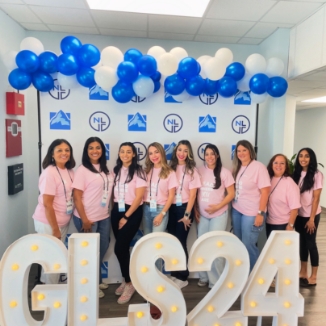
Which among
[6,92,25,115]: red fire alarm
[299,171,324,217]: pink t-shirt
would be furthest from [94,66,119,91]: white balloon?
[299,171,324,217]: pink t-shirt

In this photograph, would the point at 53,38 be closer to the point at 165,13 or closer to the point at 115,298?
the point at 165,13

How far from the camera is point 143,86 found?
2555mm

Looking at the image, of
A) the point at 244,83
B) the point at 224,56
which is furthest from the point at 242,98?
the point at 224,56

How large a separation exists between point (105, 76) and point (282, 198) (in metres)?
2.05

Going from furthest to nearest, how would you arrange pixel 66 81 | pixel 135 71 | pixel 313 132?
pixel 313 132 → pixel 66 81 → pixel 135 71

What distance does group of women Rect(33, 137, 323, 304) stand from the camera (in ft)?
8.52

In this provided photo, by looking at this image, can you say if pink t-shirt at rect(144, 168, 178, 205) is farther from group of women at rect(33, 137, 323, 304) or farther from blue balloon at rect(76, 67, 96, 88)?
blue balloon at rect(76, 67, 96, 88)

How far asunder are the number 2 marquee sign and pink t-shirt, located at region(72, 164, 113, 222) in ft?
3.37

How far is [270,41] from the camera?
11.0 ft

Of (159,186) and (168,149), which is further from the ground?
(168,149)

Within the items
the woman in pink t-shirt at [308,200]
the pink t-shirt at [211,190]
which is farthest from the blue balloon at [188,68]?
the woman in pink t-shirt at [308,200]

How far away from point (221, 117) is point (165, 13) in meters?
1.19

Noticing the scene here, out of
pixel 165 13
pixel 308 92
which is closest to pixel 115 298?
pixel 165 13

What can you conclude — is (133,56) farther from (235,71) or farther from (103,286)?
(103,286)
